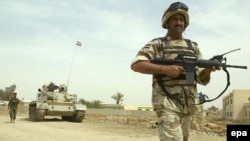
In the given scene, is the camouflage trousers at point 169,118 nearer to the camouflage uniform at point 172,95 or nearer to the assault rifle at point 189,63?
the camouflage uniform at point 172,95

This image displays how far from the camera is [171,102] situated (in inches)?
157

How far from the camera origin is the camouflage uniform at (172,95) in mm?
3857

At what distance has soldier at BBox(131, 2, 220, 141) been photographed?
3.87m

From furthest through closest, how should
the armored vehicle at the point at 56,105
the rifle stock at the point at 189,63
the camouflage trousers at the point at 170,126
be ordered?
1. the armored vehicle at the point at 56,105
2. the rifle stock at the point at 189,63
3. the camouflage trousers at the point at 170,126

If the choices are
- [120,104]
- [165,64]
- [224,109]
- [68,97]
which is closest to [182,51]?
[165,64]

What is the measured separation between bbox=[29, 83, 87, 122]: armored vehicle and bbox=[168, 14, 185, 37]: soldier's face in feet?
60.7

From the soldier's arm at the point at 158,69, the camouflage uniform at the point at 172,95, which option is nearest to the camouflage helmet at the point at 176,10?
the camouflage uniform at the point at 172,95

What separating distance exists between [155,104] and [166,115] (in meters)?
0.20

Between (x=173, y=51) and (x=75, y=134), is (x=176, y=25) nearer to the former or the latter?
(x=173, y=51)

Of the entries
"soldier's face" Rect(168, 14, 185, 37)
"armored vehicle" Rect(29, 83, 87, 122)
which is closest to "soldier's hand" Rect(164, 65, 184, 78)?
"soldier's face" Rect(168, 14, 185, 37)

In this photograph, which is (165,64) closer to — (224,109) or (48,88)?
(48,88)

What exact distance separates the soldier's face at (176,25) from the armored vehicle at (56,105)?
18.5 meters

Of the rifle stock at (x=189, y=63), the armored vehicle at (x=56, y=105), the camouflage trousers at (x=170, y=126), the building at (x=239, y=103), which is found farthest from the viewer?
the building at (x=239, y=103)

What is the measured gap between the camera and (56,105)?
74.9 ft
